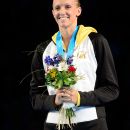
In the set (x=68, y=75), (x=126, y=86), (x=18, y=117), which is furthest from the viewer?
(x=18, y=117)

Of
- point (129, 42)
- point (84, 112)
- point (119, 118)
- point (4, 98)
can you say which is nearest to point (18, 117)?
point (4, 98)

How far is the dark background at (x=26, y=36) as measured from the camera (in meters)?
5.05

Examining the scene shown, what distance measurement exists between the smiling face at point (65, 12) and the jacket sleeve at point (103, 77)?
23 cm

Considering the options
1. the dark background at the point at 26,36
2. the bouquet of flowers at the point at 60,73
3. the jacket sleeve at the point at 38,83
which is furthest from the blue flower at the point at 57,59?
the dark background at the point at 26,36

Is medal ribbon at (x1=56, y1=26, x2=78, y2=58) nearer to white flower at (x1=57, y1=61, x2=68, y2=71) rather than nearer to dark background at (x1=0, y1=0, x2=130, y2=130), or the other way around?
white flower at (x1=57, y1=61, x2=68, y2=71)

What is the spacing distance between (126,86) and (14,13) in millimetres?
1499

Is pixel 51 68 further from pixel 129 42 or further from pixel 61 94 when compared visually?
pixel 129 42

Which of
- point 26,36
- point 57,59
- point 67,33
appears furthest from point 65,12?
point 26,36

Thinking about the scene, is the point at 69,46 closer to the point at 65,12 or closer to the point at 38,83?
the point at 65,12

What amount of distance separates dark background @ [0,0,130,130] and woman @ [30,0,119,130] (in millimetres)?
1441

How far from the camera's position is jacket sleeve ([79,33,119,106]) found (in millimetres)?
3396

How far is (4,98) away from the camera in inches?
211

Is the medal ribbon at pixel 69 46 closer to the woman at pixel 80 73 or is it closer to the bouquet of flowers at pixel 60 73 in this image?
the woman at pixel 80 73

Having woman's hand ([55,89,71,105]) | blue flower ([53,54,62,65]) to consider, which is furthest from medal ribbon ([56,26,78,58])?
woman's hand ([55,89,71,105])
